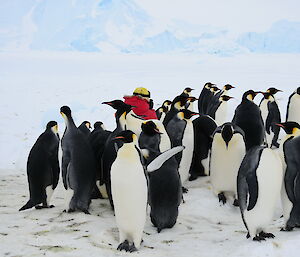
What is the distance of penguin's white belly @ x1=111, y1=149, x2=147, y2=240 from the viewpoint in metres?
2.89

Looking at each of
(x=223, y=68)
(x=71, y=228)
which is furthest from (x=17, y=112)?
(x=223, y=68)

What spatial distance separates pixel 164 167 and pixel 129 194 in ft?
1.89

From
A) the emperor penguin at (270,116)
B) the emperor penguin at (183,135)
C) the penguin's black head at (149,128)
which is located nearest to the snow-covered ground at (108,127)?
the emperor penguin at (183,135)

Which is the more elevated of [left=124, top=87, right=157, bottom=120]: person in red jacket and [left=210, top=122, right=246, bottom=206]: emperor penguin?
[left=124, top=87, right=157, bottom=120]: person in red jacket

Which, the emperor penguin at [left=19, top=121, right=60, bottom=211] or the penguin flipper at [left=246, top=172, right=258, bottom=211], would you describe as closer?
the penguin flipper at [left=246, top=172, right=258, bottom=211]

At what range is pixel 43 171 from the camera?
12.8 feet

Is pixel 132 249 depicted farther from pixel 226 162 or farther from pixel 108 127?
pixel 108 127

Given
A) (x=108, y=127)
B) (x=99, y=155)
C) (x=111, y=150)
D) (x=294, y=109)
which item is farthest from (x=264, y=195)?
(x=108, y=127)

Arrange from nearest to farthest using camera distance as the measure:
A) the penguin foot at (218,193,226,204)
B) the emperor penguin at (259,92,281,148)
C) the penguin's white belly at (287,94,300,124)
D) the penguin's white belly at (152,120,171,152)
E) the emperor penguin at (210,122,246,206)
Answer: the emperor penguin at (210,122,246,206) < the penguin foot at (218,193,226,204) < the penguin's white belly at (152,120,171,152) < the penguin's white belly at (287,94,300,124) < the emperor penguin at (259,92,281,148)

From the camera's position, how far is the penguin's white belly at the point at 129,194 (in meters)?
2.89

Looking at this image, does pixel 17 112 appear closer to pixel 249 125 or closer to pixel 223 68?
pixel 249 125

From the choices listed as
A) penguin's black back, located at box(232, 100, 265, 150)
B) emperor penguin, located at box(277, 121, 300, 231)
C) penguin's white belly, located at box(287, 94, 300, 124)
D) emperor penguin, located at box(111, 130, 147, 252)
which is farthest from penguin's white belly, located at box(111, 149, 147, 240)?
penguin's white belly, located at box(287, 94, 300, 124)

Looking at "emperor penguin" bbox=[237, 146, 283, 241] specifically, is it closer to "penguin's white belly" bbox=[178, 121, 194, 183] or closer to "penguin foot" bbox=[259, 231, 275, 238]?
"penguin foot" bbox=[259, 231, 275, 238]

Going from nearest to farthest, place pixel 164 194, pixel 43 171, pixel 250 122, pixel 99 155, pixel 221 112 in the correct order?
pixel 164 194, pixel 43 171, pixel 99 155, pixel 250 122, pixel 221 112
